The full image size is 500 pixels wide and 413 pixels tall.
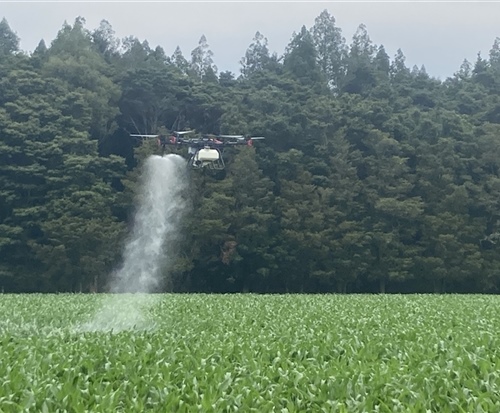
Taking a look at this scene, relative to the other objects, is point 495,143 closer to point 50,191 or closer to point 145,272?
point 145,272

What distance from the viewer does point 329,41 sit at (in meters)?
72.2

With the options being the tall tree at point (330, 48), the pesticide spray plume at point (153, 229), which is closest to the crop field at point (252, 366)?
the pesticide spray plume at point (153, 229)

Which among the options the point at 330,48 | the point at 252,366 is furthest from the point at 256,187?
the point at 252,366

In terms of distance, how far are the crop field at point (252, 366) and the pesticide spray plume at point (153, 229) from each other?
2574 centimetres

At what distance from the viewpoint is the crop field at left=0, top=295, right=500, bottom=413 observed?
25.0 feet

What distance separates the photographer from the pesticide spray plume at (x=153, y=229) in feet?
144

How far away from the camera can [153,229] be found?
4775cm

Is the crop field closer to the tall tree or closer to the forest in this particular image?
the forest

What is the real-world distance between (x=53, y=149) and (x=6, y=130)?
3025 mm

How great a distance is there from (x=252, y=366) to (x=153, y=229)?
38511mm

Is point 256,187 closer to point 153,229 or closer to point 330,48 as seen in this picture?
point 153,229

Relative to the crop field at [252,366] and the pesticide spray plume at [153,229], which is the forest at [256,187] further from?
the crop field at [252,366]

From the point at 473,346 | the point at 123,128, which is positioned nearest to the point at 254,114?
the point at 123,128

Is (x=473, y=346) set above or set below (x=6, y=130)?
below
